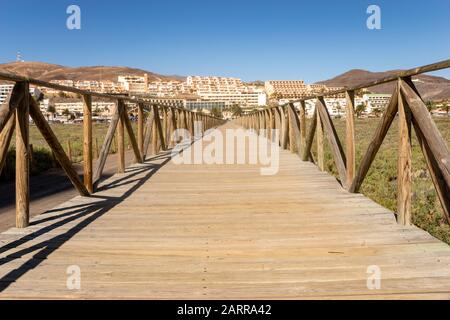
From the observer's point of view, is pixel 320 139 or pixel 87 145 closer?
pixel 87 145

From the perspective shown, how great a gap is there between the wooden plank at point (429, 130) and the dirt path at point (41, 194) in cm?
360

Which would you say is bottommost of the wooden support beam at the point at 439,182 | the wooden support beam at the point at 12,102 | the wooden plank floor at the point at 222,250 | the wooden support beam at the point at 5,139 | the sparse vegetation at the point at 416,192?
the sparse vegetation at the point at 416,192

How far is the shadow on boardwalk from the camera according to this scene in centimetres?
256

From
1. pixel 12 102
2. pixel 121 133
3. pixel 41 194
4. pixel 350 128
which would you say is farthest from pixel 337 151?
pixel 41 194

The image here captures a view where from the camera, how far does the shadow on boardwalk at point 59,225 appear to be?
2561mm

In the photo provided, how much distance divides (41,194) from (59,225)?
9.45ft

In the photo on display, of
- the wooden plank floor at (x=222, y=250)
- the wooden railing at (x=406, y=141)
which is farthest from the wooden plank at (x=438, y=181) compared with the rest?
the wooden plank floor at (x=222, y=250)

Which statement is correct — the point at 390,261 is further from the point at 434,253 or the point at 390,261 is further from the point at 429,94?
the point at 429,94

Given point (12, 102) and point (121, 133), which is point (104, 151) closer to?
point (121, 133)

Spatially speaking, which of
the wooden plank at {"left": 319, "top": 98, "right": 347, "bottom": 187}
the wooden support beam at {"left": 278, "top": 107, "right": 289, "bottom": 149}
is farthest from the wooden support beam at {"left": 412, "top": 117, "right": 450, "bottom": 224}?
the wooden support beam at {"left": 278, "top": 107, "right": 289, "bottom": 149}

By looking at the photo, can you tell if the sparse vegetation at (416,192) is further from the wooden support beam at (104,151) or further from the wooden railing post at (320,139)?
the wooden support beam at (104,151)

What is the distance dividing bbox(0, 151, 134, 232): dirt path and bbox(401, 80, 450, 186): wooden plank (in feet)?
11.8

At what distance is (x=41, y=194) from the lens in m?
6.12
